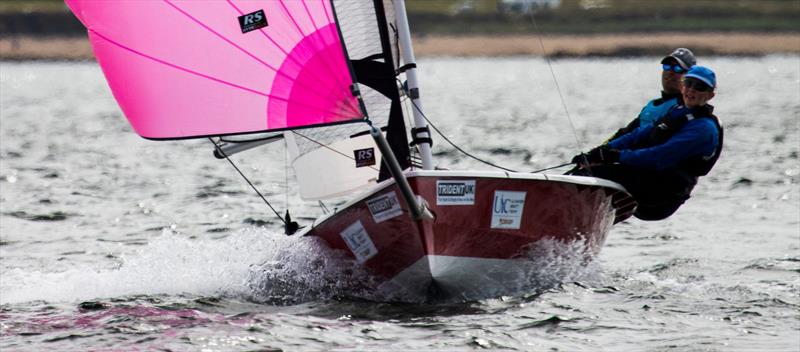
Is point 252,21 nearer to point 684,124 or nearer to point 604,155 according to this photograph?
point 604,155

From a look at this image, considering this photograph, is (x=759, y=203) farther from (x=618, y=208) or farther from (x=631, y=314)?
(x=631, y=314)

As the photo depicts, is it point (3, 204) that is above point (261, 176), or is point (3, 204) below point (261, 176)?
above

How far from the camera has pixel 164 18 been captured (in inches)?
328

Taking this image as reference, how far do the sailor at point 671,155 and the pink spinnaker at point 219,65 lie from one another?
202 centimetres

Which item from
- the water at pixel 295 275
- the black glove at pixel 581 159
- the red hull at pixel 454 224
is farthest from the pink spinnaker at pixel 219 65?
the black glove at pixel 581 159

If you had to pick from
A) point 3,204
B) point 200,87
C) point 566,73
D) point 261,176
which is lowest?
point 566,73

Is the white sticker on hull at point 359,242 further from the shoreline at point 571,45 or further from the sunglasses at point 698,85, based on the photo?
the shoreline at point 571,45

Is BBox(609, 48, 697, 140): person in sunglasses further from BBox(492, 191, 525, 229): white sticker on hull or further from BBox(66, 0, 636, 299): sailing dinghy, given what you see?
BBox(492, 191, 525, 229): white sticker on hull

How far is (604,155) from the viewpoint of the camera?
29.0 ft

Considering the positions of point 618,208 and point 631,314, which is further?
point 618,208

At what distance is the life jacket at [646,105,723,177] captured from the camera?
28.5 ft

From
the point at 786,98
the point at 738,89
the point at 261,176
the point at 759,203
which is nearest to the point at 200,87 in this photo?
the point at 759,203

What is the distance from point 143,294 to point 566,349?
2897 mm

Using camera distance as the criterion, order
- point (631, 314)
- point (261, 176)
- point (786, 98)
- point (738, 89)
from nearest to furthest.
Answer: point (631, 314) < point (261, 176) < point (786, 98) < point (738, 89)
